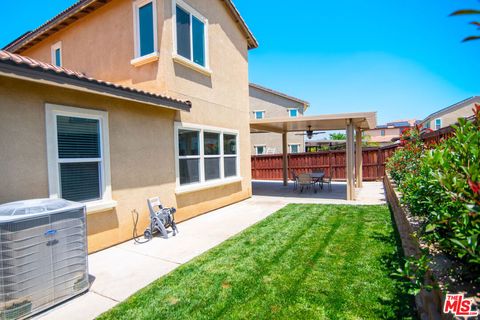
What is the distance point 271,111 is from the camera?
2823cm

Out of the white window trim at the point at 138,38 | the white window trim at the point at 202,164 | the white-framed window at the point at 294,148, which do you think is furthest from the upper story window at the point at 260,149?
the white window trim at the point at 138,38

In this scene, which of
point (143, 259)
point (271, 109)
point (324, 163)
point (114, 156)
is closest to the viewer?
point (143, 259)

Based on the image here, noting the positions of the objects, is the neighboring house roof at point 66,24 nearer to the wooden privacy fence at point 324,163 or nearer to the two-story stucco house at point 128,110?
the two-story stucco house at point 128,110

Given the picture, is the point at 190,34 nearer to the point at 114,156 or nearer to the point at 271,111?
the point at 114,156

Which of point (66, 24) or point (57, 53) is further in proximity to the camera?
point (57, 53)

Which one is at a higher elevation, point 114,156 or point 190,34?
point 190,34

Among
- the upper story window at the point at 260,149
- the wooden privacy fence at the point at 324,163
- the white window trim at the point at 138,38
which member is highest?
the white window trim at the point at 138,38

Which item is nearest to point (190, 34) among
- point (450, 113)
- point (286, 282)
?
point (286, 282)

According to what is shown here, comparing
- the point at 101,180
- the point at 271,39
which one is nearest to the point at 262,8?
the point at 271,39

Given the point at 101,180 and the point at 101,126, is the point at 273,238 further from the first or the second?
the point at 101,126

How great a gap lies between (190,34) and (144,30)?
1428 millimetres

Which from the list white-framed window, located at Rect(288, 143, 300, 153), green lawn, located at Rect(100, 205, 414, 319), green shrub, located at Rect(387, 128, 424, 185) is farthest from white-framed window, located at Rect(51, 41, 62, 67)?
white-framed window, located at Rect(288, 143, 300, 153)

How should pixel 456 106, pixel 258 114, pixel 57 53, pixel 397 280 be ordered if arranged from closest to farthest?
pixel 397 280, pixel 57 53, pixel 258 114, pixel 456 106

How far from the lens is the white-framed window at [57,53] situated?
33.1 ft
